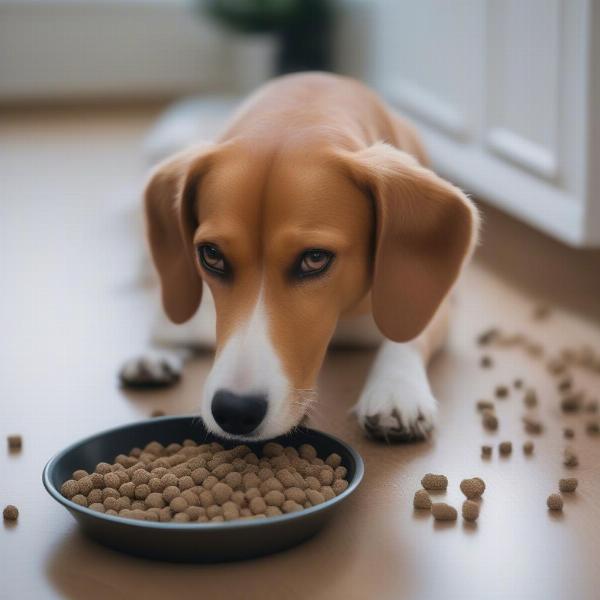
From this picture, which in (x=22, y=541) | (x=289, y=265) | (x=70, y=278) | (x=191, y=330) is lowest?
(x=70, y=278)

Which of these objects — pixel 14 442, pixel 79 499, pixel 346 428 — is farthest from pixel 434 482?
pixel 14 442

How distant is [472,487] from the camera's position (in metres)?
1.78

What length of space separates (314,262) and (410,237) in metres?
0.19

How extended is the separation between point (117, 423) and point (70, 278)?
1.06 m

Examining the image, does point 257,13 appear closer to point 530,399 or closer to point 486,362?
point 486,362

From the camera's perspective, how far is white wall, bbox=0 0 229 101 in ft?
18.6

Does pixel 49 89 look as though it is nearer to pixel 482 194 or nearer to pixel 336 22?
pixel 336 22

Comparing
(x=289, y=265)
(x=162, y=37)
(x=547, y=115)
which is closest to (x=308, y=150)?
(x=289, y=265)

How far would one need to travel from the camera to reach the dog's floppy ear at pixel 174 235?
80.7 inches

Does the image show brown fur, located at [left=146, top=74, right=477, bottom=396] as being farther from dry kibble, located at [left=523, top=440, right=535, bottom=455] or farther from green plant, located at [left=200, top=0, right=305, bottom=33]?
green plant, located at [left=200, top=0, right=305, bottom=33]

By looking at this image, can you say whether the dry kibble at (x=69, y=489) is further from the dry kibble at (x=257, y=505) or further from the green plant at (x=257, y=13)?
the green plant at (x=257, y=13)

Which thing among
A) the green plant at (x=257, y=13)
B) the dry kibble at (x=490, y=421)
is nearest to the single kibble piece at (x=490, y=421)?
the dry kibble at (x=490, y=421)

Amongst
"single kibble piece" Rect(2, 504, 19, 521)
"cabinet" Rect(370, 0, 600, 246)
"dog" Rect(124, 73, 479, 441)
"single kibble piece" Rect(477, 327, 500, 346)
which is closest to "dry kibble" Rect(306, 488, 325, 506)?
"dog" Rect(124, 73, 479, 441)

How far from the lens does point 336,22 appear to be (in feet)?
15.7
